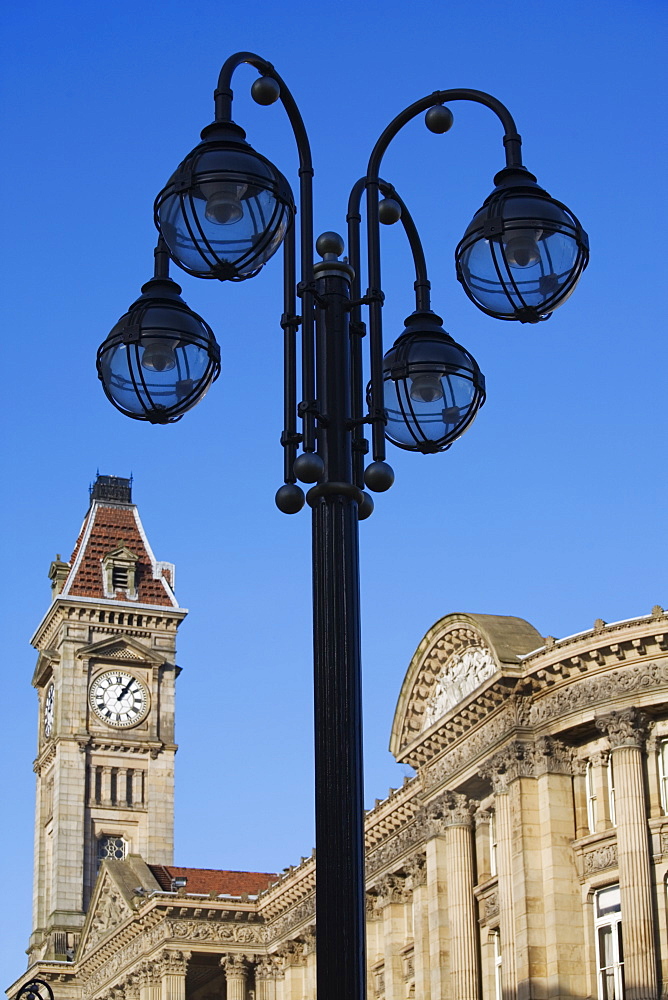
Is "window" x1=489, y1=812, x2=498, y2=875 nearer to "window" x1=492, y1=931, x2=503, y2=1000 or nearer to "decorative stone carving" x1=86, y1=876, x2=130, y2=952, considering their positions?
"window" x1=492, y1=931, x2=503, y2=1000

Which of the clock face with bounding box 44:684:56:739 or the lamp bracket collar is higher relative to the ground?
the clock face with bounding box 44:684:56:739

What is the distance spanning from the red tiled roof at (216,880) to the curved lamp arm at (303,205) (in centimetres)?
6387

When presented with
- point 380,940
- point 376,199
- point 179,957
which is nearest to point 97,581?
point 179,957

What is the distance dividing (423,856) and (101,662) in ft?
154

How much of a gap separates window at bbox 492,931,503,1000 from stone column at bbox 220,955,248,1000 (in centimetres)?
2448

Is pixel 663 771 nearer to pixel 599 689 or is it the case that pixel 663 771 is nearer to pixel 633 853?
pixel 633 853

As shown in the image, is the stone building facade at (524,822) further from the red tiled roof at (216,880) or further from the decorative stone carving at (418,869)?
the red tiled roof at (216,880)

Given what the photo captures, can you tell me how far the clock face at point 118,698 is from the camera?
299 ft

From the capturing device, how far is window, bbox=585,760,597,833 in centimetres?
3991

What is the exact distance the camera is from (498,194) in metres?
9.92

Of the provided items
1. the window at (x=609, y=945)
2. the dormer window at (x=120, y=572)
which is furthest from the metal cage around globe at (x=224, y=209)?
the dormer window at (x=120, y=572)

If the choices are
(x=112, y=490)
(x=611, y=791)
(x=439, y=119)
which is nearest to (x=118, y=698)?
(x=112, y=490)

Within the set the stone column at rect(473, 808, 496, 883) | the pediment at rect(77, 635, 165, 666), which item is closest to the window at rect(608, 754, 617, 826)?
the stone column at rect(473, 808, 496, 883)

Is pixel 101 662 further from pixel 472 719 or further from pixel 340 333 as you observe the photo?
pixel 340 333
